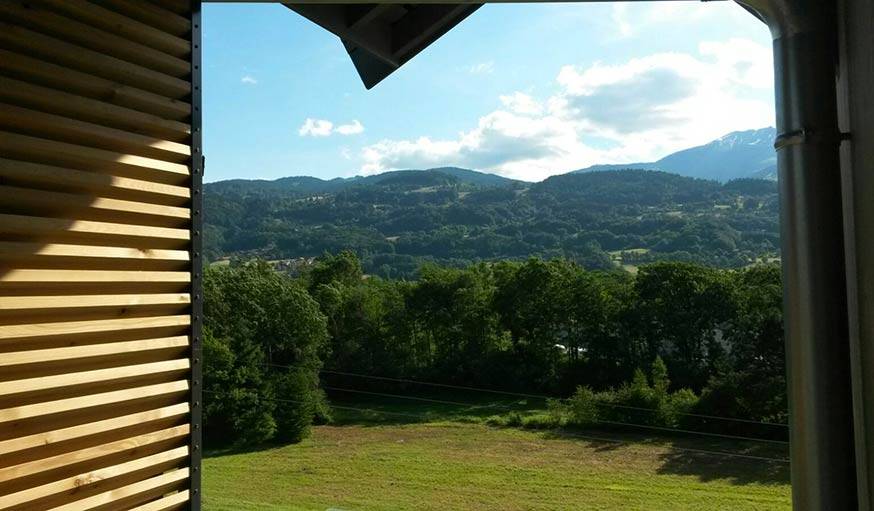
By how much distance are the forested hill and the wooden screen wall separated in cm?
1860

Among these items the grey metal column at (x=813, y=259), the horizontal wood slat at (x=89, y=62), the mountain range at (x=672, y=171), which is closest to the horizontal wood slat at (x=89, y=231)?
the horizontal wood slat at (x=89, y=62)

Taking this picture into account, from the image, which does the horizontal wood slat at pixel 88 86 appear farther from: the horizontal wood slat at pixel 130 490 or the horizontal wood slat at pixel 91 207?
the horizontal wood slat at pixel 130 490

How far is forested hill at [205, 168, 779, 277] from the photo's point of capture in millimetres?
22188

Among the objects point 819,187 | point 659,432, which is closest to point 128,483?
point 819,187

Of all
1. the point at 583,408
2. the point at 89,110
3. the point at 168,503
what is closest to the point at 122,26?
the point at 89,110

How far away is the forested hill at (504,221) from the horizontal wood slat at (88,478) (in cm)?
1868

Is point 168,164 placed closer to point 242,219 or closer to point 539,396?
point 539,396

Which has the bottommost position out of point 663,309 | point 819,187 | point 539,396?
point 539,396

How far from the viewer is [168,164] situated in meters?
1.59

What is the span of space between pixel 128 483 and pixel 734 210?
2354cm

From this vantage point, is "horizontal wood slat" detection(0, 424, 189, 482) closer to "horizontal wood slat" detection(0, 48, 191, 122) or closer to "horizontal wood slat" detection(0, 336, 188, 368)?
"horizontal wood slat" detection(0, 336, 188, 368)

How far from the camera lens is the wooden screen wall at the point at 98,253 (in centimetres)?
126

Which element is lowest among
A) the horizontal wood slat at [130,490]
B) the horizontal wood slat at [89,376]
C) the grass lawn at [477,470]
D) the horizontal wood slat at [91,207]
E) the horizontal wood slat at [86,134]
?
the grass lawn at [477,470]

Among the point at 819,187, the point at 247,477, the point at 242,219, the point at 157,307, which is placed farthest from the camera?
the point at 242,219
